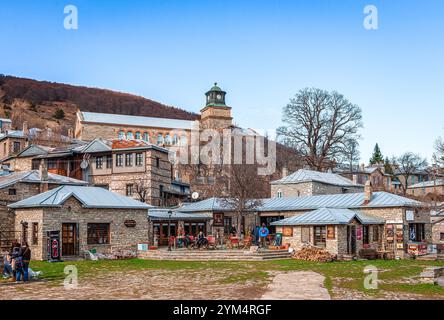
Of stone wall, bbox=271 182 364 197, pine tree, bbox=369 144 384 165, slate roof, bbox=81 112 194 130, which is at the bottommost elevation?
stone wall, bbox=271 182 364 197

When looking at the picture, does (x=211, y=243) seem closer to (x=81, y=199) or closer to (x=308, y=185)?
(x=81, y=199)

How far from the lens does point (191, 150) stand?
73.1m

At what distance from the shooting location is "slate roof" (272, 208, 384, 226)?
3023 centimetres

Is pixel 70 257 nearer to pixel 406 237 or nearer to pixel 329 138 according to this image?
pixel 406 237

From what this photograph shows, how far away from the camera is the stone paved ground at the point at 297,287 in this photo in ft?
A: 48.7

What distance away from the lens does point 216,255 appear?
29.6 metres

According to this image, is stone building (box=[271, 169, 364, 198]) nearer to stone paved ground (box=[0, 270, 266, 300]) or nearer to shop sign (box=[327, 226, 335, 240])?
shop sign (box=[327, 226, 335, 240])

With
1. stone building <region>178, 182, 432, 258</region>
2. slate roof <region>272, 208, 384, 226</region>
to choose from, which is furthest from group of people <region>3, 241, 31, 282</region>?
stone building <region>178, 182, 432, 258</region>

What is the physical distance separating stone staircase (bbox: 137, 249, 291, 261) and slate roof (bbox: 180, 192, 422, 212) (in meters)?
6.51

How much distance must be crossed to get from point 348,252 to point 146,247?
38.2 feet

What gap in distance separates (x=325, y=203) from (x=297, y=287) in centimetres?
2024

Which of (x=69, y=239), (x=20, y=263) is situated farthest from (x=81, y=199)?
(x=20, y=263)

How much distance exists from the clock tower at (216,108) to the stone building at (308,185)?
135ft

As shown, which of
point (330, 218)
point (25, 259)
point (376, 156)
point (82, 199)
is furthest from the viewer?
point (376, 156)
